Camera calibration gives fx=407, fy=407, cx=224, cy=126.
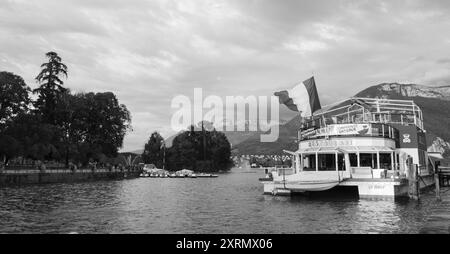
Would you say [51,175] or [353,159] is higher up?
[353,159]

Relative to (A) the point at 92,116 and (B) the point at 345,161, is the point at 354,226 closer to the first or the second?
(B) the point at 345,161

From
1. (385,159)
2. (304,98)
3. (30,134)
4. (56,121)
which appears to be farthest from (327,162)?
(56,121)

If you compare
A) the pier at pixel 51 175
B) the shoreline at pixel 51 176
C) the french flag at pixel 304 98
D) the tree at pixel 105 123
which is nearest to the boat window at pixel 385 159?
the french flag at pixel 304 98

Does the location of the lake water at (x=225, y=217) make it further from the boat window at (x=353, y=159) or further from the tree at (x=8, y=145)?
the tree at (x=8, y=145)

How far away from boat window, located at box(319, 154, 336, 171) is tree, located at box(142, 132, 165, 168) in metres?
151

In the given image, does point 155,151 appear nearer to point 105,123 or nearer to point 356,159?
point 105,123

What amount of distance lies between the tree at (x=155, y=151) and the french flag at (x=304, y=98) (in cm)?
15083

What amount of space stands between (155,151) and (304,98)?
156m

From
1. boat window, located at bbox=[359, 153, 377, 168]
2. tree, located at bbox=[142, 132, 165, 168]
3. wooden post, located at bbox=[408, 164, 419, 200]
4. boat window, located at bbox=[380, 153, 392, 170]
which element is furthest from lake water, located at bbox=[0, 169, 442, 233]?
tree, located at bbox=[142, 132, 165, 168]

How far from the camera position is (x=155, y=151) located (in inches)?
7707

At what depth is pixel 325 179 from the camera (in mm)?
37938

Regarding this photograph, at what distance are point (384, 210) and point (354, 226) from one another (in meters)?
7.82

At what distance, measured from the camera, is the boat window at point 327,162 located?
45.3m
